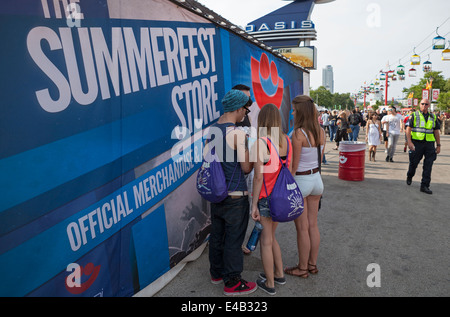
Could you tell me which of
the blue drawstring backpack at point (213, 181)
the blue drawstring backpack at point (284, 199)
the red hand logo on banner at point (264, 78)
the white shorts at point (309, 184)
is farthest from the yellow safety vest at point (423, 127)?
the blue drawstring backpack at point (213, 181)

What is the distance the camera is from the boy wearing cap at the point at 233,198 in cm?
270

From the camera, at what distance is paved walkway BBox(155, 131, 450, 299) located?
9.83ft

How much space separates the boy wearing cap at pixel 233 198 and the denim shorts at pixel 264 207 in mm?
166

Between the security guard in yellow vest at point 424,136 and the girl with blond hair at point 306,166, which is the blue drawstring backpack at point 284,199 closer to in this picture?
the girl with blond hair at point 306,166

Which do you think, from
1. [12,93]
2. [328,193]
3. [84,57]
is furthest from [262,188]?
[328,193]

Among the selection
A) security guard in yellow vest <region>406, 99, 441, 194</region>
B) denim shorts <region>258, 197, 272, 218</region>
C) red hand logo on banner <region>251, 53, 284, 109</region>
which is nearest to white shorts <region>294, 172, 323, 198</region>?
denim shorts <region>258, 197, 272, 218</region>

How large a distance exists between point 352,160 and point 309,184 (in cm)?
479

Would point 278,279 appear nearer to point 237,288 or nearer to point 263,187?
point 237,288

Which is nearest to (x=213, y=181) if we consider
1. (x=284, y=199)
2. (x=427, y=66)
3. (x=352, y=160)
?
(x=284, y=199)

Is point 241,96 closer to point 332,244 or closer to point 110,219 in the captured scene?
point 110,219

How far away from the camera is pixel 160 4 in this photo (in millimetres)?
2906
